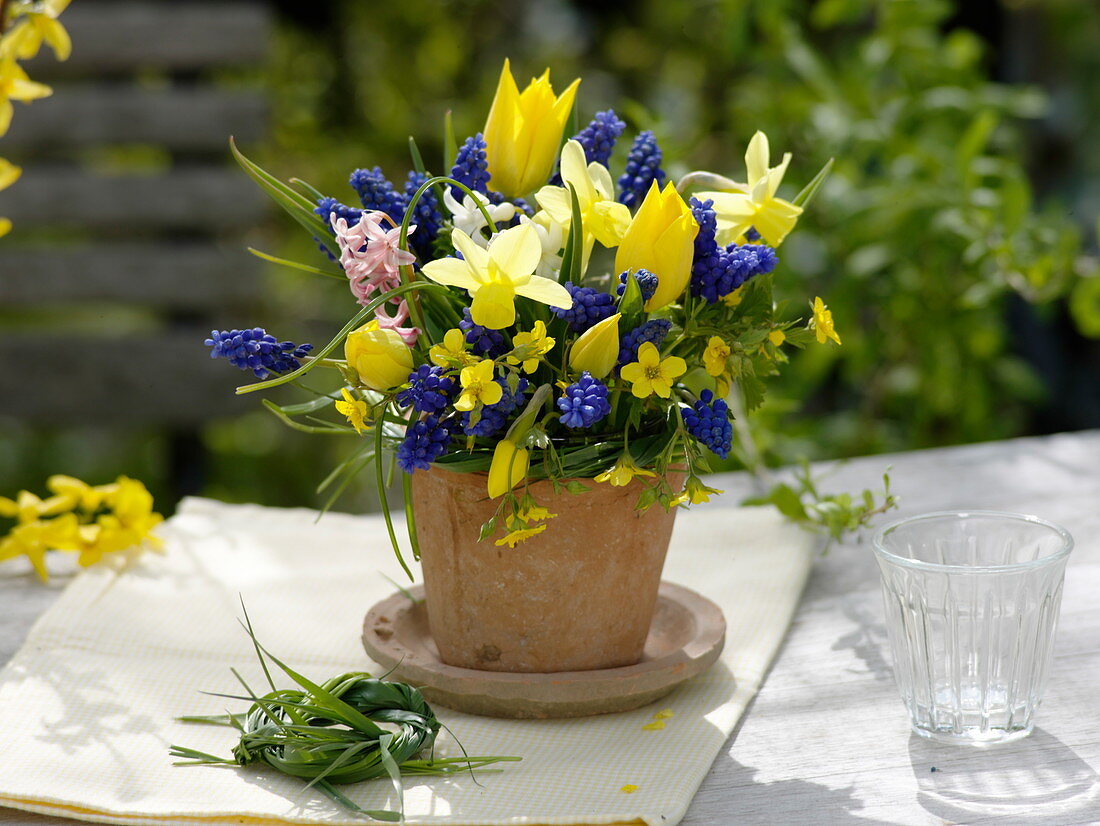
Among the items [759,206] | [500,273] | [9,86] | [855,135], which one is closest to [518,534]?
[500,273]

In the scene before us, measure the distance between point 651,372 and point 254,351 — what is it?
239 mm

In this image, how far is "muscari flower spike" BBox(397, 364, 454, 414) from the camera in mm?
708

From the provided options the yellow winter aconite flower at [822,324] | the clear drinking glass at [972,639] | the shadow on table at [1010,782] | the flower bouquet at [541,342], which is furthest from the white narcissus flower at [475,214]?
the shadow on table at [1010,782]

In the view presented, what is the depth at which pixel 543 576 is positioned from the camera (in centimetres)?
81

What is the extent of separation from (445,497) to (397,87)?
2912mm

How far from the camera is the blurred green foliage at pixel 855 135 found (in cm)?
166

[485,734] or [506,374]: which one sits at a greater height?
[506,374]

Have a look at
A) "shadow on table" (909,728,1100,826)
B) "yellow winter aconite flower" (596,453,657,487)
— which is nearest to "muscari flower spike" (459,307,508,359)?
"yellow winter aconite flower" (596,453,657,487)

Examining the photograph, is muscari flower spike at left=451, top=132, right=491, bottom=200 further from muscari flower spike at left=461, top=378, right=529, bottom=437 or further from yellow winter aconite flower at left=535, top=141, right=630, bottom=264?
muscari flower spike at left=461, top=378, right=529, bottom=437

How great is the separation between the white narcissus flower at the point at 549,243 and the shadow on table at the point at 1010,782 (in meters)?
0.39

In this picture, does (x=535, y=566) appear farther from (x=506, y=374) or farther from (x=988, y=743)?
(x=988, y=743)

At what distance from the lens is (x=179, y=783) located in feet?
2.42

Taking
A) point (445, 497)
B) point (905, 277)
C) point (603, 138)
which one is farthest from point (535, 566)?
point (905, 277)

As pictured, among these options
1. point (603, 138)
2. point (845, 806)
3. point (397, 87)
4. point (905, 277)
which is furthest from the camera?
point (397, 87)
